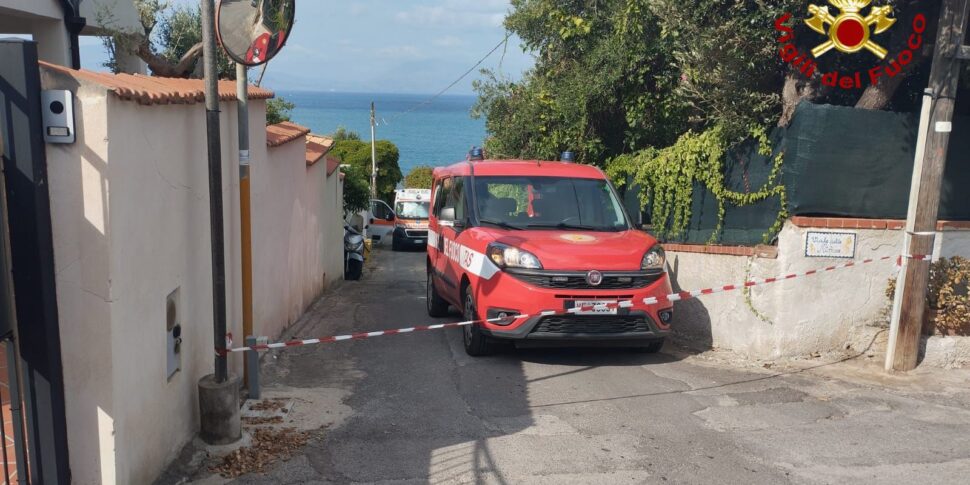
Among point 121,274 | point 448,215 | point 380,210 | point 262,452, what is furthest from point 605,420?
point 380,210

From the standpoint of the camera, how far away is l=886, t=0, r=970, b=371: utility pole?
281 inches

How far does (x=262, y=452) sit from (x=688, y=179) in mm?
6326

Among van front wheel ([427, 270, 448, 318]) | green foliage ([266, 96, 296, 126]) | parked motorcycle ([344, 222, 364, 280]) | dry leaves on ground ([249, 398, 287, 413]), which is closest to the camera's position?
dry leaves on ground ([249, 398, 287, 413])

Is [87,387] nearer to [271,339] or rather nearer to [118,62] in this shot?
[271,339]

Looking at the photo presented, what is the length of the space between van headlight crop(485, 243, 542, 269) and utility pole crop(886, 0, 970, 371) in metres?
3.44

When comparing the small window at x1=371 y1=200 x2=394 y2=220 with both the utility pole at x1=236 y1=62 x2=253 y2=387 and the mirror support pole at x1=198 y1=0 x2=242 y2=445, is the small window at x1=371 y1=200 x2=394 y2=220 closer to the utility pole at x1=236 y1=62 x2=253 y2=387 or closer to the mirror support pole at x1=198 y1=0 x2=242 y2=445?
the utility pole at x1=236 y1=62 x2=253 y2=387

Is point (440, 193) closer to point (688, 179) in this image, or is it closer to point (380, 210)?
point (688, 179)

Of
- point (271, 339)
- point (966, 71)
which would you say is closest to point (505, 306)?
point (271, 339)

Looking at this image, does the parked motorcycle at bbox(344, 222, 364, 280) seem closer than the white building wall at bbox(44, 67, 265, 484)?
No

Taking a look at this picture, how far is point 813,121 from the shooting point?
8133mm

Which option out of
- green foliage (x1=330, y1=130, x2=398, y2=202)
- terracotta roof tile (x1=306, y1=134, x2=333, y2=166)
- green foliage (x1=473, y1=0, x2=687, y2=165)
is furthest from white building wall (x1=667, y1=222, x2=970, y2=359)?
green foliage (x1=330, y1=130, x2=398, y2=202)

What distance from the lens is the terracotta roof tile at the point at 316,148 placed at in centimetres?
1285

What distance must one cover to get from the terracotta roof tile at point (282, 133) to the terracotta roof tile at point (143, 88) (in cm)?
274

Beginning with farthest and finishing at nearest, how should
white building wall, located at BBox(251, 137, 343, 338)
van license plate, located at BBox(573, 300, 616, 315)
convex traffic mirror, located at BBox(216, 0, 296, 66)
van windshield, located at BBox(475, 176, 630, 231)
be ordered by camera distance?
van windshield, located at BBox(475, 176, 630, 231) < white building wall, located at BBox(251, 137, 343, 338) < van license plate, located at BBox(573, 300, 616, 315) < convex traffic mirror, located at BBox(216, 0, 296, 66)
